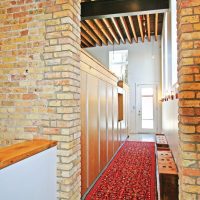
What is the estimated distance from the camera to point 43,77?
2492mm

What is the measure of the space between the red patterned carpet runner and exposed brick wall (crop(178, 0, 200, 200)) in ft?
4.49

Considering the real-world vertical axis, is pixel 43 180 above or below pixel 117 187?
above

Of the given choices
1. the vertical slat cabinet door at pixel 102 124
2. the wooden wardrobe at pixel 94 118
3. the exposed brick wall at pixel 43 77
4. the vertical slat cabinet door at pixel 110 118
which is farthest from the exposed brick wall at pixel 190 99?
the vertical slat cabinet door at pixel 110 118

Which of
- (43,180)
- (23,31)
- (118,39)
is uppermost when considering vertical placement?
(118,39)

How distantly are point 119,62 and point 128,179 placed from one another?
7695 millimetres

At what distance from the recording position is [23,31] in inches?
103

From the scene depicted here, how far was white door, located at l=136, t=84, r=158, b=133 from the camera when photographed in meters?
10.2

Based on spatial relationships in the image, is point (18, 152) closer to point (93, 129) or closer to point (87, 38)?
point (93, 129)

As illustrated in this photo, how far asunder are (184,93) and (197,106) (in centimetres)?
18

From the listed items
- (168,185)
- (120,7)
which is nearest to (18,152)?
(168,185)

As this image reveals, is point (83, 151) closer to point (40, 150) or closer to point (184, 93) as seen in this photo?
point (40, 150)

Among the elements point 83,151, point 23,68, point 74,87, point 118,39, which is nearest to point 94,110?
point 83,151

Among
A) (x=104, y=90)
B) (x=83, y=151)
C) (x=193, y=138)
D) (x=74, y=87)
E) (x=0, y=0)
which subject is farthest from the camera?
(x=104, y=90)

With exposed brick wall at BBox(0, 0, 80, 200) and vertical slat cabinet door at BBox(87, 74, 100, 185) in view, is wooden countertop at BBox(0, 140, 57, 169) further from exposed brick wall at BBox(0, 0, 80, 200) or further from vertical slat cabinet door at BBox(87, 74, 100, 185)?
vertical slat cabinet door at BBox(87, 74, 100, 185)
